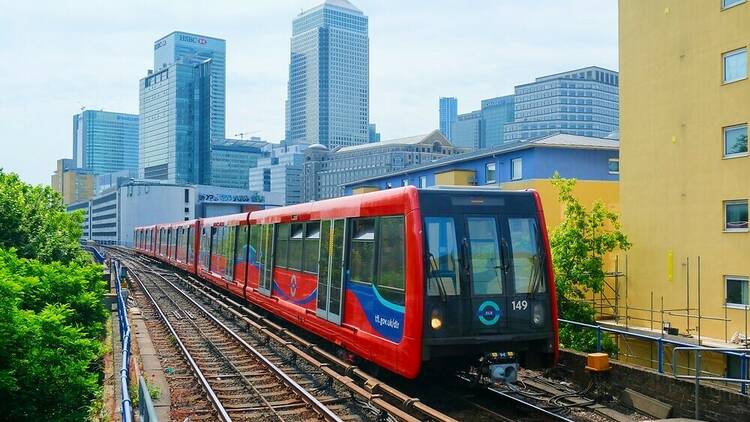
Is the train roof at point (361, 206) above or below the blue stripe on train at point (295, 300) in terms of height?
above

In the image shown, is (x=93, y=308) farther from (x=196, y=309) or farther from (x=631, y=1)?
(x=631, y=1)

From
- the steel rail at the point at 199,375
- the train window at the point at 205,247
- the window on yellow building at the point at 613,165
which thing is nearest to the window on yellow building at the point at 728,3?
the window on yellow building at the point at 613,165

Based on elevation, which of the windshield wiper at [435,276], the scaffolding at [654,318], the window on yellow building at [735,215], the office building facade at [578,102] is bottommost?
the scaffolding at [654,318]

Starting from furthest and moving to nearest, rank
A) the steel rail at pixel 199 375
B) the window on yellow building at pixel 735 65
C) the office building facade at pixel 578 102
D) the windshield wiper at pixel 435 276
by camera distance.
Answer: the office building facade at pixel 578 102, the window on yellow building at pixel 735 65, the steel rail at pixel 199 375, the windshield wiper at pixel 435 276

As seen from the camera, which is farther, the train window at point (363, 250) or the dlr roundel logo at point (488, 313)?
the train window at point (363, 250)

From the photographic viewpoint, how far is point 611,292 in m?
25.9

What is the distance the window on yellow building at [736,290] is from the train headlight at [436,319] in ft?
44.7

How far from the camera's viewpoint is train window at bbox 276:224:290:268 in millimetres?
17688

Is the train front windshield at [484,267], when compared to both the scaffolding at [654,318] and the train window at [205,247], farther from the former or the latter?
the train window at [205,247]

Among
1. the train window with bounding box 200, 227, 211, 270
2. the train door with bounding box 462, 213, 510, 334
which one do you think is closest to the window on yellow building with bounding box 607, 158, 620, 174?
the train window with bounding box 200, 227, 211, 270

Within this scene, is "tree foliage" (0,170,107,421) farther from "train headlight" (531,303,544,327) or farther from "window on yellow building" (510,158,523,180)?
"window on yellow building" (510,158,523,180)

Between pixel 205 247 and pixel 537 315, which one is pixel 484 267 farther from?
pixel 205 247

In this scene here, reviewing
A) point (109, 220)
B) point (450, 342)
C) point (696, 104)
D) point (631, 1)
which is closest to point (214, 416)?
point (450, 342)

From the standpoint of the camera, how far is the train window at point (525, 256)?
36.1ft
